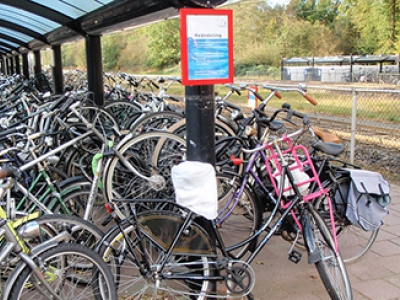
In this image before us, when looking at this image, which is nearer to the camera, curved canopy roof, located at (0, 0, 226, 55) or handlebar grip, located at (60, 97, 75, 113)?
curved canopy roof, located at (0, 0, 226, 55)

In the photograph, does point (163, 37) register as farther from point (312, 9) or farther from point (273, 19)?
point (312, 9)

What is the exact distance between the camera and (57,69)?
403 inches

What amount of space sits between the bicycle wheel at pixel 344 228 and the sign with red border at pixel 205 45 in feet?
4.92

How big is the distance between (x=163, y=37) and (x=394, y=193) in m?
44.6

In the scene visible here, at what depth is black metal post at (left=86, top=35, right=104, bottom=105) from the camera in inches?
262

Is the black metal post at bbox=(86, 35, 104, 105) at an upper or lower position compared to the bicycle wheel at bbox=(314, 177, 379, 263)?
upper

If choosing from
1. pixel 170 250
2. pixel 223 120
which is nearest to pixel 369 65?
pixel 223 120

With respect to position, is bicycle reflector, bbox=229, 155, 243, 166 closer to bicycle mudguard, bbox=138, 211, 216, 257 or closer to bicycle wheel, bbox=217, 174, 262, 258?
bicycle wheel, bbox=217, 174, 262, 258

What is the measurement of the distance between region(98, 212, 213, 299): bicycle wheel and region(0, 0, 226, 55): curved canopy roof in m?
1.59

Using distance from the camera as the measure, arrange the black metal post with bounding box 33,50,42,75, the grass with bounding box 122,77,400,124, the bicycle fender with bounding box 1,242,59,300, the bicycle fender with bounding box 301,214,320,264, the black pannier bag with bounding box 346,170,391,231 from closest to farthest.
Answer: the bicycle fender with bounding box 1,242,59,300
the bicycle fender with bounding box 301,214,320,264
the black pannier bag with bounding box 346,170,391,231
the grass with bounding box 122,77,400,124
the black metal post with bounding box 33,50,42,75

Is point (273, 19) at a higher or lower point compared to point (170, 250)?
higher

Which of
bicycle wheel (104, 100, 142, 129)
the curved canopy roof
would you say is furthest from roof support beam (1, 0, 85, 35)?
bicycle wheel (104, 100, 142, 129)

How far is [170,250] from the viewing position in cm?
266

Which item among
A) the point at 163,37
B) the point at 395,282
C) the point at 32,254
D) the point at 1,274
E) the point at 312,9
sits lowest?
the point at 395,282
